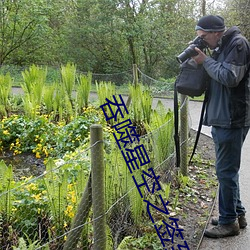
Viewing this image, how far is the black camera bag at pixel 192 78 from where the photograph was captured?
3100 mm

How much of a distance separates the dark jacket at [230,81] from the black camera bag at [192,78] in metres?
0.09

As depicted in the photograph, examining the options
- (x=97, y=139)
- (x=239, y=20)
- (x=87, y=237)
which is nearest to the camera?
(x=97, y=139)

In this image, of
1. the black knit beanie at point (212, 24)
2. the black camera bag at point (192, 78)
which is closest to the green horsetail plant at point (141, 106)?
the black camera bag at point (192, 78)

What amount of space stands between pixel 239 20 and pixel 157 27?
357 centimetres

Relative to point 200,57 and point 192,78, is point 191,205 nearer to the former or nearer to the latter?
point 192,78

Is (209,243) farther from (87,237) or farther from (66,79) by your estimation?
(66,79)

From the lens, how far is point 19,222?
296cm

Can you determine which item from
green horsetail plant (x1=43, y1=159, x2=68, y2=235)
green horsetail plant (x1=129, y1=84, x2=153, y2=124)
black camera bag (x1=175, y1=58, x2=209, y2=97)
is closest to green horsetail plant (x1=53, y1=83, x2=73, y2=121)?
green horsetail plant (x1=129, y1=84, x2=153, y2=124)

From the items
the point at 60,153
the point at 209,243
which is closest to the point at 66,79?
the point at 60,153

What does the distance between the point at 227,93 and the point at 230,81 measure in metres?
0.18

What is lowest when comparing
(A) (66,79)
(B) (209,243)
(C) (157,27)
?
(B) (209,243)

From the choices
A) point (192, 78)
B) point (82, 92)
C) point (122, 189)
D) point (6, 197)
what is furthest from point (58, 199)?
point (82, 92)

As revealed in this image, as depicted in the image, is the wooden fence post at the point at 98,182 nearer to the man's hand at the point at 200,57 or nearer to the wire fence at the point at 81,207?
the wire fence at the point at 81,207

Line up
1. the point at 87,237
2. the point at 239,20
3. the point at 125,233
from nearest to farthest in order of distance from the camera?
the point at 87,237
the point at 125,233
the point at 239,20
